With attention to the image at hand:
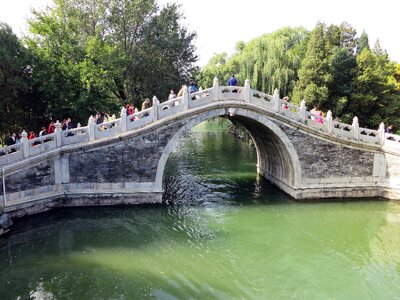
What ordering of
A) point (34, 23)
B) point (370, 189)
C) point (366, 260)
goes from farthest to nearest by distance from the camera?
point (34, 23), point (370, 189), point (366, 260)

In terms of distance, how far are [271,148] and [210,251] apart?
27.6 feet

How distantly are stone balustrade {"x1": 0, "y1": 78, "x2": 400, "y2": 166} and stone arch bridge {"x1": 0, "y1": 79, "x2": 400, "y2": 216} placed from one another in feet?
0.12

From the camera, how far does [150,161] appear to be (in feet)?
47.8

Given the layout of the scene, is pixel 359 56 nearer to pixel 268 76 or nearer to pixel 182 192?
pixel 268 76

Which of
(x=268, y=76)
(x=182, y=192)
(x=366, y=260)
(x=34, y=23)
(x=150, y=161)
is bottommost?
(x=366, y=260)

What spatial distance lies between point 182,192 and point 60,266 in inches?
309

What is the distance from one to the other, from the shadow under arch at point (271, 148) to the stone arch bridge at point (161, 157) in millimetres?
43

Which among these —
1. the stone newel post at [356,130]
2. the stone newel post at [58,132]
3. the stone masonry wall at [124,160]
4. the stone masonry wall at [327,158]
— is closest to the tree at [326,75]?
the stone newel post at [356,130]

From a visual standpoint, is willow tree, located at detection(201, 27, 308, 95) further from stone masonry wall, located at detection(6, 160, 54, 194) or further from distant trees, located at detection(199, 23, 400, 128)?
stone masonry wall, located at detection(6, 160, 54, 194)

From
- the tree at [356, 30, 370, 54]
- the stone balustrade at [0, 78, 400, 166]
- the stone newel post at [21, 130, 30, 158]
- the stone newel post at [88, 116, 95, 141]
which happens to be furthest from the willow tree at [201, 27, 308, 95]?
the stone newel post at [21, 130, 30, 158]

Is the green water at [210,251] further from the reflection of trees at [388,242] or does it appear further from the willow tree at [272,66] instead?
the willow tree at [272,66]

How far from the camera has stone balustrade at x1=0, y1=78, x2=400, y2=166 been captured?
1302cm

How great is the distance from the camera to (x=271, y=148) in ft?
59.6

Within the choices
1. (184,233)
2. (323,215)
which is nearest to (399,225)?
(323,215)
